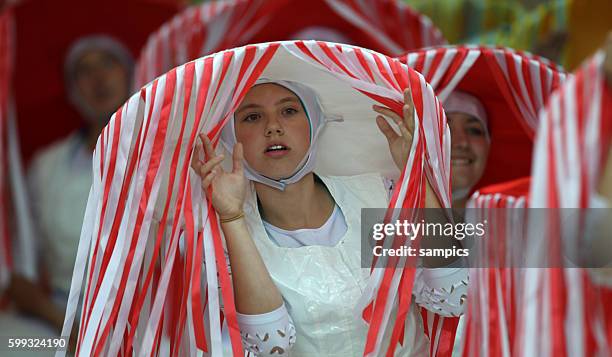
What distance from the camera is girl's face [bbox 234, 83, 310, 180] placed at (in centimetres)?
192

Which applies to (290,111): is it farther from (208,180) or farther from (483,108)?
(483,108)

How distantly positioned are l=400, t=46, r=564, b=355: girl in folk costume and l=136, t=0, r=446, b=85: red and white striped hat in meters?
0.57

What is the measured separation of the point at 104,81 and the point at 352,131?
204cm

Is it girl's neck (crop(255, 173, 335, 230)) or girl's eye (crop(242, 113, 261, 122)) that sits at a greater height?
girl's eye (crop(242, 113, 261, 122))

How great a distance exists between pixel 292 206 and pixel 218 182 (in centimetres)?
20

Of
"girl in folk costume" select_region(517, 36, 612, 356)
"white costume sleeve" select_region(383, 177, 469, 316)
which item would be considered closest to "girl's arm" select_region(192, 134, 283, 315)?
"white costume sleeve" select_region(383, 177, 469, 316)

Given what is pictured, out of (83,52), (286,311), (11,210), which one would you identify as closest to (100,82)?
(83,52)

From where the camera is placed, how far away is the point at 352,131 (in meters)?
2.10

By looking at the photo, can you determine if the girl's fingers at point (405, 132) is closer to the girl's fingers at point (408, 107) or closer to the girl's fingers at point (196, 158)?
the girl's fingers at point (408, 107)

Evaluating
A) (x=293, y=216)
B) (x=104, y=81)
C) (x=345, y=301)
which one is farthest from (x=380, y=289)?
(x=104, y=81)

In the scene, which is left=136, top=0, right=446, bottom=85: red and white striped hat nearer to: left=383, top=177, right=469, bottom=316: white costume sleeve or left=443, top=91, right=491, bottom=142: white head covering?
left=443, top=91, right=491, bottom=142: white head covering

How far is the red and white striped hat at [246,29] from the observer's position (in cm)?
307

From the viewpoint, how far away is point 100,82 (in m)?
3.89

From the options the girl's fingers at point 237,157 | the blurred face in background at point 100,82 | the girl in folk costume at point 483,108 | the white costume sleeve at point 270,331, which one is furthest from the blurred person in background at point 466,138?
the blurred face in background at point 100,82
